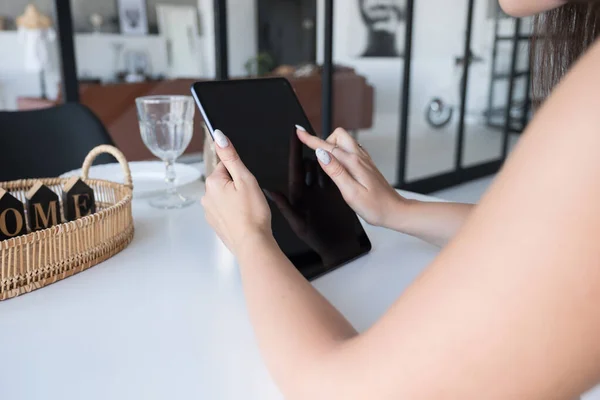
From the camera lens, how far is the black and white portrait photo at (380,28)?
223 inches

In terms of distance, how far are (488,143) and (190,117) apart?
4.33 meters

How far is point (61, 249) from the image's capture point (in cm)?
64

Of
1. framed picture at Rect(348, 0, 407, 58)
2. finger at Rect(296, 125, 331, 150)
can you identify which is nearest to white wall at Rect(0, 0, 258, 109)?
framed picture at Rect(348, 0, 407, 58)

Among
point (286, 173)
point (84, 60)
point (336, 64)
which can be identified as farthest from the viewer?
Answer: point (84, 60)

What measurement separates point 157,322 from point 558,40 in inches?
26.3

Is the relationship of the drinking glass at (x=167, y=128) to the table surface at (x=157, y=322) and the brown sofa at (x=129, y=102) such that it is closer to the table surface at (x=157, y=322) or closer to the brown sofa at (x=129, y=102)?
the table surface at (x=157, y=322)

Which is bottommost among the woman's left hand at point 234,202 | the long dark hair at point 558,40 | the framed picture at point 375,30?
the woman's left hand at point 234,202

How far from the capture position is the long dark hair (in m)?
0.70

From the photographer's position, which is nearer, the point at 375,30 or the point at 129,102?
the point at 129,102

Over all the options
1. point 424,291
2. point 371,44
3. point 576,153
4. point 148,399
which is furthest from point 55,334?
point 371,44

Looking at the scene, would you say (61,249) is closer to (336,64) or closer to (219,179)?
(219,179)

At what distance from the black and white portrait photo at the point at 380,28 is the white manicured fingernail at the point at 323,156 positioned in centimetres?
515

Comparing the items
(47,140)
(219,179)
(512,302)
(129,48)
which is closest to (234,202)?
(219,179)

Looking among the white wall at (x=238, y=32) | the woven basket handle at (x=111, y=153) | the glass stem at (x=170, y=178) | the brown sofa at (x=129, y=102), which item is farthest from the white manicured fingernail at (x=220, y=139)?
the white wall at (x=238, y=32)
